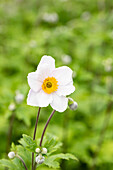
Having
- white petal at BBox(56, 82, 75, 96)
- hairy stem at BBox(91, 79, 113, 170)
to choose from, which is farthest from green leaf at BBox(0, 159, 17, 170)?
hairy stem at BBox(91, 79, 113, 170)

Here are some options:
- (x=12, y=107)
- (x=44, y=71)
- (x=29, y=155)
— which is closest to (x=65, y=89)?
(x=44, y=71)

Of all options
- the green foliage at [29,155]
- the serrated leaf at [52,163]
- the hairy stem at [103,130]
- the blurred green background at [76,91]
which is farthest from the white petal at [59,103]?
the hairy stem at [103,130]

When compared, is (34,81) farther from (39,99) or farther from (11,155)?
(11,155)

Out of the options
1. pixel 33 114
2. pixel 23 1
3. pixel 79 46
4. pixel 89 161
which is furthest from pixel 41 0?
pixel 89 161

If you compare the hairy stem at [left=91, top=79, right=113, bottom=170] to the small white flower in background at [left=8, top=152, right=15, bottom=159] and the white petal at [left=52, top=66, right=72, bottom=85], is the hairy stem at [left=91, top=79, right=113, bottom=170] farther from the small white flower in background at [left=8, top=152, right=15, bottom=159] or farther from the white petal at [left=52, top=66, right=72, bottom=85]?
the small white flower in background at [left=8, top=152, right=15, bottom=159]

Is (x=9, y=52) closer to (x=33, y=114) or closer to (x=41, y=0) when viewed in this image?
(x=33, y=114)

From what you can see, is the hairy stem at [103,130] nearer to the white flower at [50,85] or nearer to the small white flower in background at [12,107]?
the small white flower in background at [12,107]
